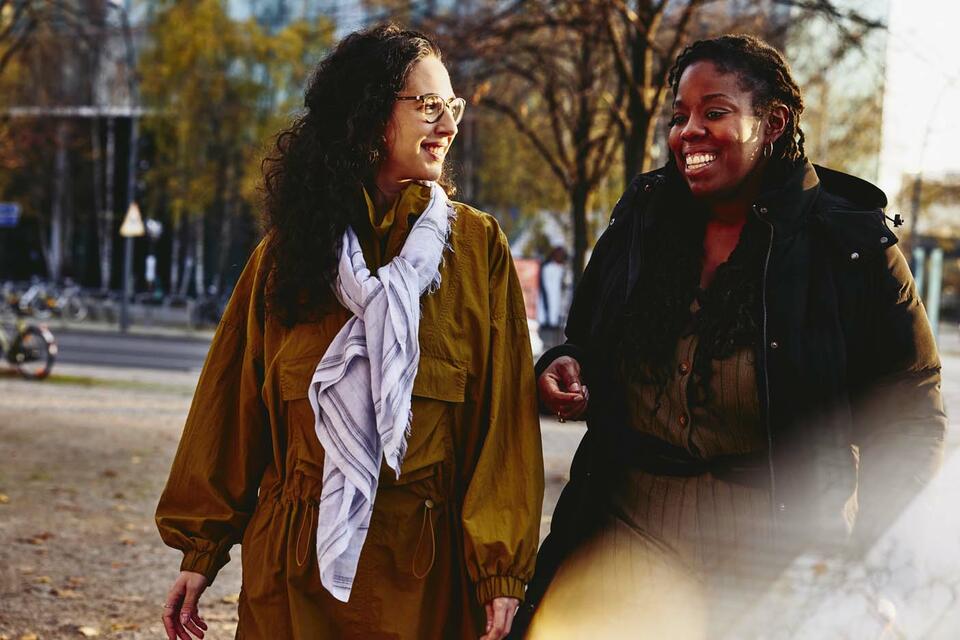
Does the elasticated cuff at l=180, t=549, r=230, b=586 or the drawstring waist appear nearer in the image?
the drawstring waist

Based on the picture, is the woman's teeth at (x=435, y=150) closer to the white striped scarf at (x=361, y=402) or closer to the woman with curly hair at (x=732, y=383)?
the white striped scarf at (x=361, y=402)

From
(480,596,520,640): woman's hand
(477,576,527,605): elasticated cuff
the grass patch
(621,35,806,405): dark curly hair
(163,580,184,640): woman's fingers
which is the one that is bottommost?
the grass patch

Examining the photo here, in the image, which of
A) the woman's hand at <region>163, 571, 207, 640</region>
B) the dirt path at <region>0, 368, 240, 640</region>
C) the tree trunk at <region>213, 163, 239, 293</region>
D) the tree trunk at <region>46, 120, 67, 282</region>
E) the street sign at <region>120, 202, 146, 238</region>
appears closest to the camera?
the woman's hand at <region>163, 571, 207, 640</region>

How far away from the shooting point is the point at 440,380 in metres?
2.45

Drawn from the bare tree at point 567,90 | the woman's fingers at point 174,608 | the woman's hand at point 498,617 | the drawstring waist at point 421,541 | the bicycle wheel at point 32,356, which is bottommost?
the bicycle wheel at point 32,356

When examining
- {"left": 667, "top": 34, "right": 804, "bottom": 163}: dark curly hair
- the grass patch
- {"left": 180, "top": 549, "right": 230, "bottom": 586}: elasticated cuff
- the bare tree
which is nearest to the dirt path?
the grass patch

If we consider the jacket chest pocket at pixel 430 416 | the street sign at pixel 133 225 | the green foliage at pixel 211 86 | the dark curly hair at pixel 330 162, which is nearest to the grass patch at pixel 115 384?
the street sign at pixel 133 225

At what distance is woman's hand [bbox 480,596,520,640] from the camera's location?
2.38 m

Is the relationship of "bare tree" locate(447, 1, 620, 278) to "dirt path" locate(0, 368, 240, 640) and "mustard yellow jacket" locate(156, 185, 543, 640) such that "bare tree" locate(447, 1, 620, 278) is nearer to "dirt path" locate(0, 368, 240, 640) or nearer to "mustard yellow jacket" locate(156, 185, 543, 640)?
"dirt path" locate(0, 368, 240, 640)

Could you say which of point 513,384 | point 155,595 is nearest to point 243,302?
point 513,384

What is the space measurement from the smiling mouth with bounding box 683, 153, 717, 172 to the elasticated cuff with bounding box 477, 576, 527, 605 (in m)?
1.01

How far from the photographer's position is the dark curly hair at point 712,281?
253cm

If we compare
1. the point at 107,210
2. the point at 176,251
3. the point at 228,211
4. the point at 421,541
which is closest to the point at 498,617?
the point at 421,541

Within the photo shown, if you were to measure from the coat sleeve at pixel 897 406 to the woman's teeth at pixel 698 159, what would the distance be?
44cm
